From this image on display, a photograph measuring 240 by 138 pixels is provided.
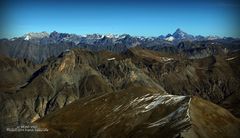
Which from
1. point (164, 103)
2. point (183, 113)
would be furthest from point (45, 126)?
point (183, 113)

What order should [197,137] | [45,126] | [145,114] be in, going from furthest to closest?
[45,126]
[145,114]
[197,137]

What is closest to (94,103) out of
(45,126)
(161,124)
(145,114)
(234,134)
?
(45,126)

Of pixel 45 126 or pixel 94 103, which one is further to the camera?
pixel 94 103

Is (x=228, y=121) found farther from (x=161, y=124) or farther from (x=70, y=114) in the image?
(x=70, y=114)

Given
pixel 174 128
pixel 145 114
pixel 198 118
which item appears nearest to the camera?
pixel 174 128

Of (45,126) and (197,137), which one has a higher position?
(197,137)

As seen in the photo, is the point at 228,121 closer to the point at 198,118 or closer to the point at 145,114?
the point at 198,118
